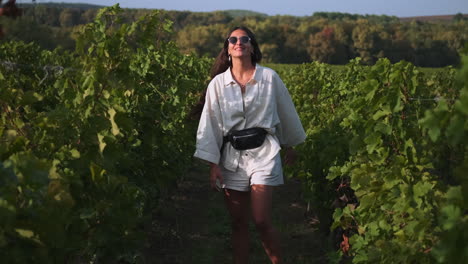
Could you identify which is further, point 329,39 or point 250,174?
point 329,39

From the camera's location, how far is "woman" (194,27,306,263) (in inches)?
159

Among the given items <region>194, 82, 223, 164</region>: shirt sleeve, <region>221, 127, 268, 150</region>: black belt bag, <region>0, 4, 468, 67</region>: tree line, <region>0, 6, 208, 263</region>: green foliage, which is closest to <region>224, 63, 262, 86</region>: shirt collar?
<region>194, 82, 223, 164</region>: shirt sleeve

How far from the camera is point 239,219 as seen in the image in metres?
4.18

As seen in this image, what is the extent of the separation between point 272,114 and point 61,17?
74.4 meters

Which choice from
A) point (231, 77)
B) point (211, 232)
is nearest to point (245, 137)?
point (231, 77)

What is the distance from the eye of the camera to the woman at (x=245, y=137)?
4.04 metres

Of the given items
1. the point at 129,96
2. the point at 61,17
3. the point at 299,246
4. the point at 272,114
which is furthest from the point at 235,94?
the point at 61,17

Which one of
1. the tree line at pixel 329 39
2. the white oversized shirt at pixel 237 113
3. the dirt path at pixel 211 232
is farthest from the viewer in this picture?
the tree line at pixel 329 39

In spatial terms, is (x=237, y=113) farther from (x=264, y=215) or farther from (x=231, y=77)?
(x=264, y=215)

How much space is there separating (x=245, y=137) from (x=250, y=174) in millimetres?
237

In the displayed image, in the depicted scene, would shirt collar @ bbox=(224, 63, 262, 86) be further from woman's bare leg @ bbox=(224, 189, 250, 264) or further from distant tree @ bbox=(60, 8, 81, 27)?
distant tree @ bbox=(60, 8, 81, 27)

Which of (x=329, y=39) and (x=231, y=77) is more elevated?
(x=231, y=77)

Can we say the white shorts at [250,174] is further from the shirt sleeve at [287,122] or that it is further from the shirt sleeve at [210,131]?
the shirt sleeve at [287,122]

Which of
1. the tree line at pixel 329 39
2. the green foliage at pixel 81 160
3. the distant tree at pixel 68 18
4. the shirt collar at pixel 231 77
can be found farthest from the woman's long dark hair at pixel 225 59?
the distant tree at pixel 68 18
